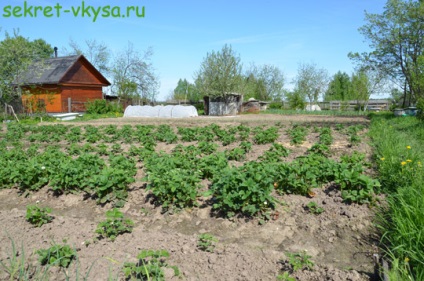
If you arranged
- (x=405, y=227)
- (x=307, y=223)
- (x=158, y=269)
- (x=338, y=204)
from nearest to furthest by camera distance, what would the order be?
(x=158, y=269)
(x=405, y=227)
(x=307, y=223)
(x=338, y=204)

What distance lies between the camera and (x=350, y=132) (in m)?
10.1

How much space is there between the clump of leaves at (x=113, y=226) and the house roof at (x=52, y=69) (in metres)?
26.0

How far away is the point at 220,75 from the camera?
32625 millimetres

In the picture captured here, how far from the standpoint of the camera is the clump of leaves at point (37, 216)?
156 inches

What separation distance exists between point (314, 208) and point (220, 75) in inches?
1151

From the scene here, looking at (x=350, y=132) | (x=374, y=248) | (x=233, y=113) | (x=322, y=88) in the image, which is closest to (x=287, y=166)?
(x=374, y=248)

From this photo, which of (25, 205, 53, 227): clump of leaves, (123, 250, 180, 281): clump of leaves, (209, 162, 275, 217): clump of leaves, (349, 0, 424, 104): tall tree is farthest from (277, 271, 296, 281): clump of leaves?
(349, 0, 424, 104): tall tree

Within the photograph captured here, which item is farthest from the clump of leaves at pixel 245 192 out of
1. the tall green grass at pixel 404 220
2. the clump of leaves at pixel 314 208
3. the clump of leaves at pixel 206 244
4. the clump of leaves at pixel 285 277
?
the tall green grass at pixel 404 220

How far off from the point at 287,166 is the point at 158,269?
2.47m

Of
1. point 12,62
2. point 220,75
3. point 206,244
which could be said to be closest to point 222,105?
point 220,75

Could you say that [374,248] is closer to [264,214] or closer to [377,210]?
[377,210]

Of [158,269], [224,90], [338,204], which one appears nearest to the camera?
[158,269]

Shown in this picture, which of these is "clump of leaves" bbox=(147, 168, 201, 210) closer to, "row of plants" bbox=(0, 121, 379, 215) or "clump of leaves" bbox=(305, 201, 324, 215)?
"row of plants" bbox=(0, 121, 379, 215)

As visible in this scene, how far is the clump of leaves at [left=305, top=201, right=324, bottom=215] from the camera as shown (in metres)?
4.12
